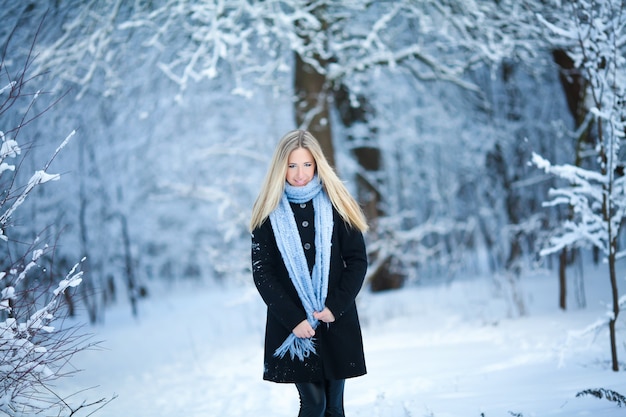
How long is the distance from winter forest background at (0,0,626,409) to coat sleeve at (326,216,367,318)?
1.50 metres

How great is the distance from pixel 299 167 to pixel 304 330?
2.71 feet

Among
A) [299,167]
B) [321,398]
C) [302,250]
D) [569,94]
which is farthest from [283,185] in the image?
[569,94]

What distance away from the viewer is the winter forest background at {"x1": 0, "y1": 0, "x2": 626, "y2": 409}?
13.3 ft

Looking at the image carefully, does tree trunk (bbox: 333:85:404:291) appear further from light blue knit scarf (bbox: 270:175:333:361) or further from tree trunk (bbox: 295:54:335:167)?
light blue knit scarf (bbox: 270:175:333:361)

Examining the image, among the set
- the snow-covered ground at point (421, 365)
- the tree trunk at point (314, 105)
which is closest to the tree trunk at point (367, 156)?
the snow-covered ground at point (421, 365)

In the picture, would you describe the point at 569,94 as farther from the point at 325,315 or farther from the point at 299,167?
the point at 325,315

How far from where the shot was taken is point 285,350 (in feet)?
8.36

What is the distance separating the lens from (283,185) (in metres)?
2.71

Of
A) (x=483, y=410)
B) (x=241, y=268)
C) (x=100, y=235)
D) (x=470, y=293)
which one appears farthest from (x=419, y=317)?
(x=100, y=235)

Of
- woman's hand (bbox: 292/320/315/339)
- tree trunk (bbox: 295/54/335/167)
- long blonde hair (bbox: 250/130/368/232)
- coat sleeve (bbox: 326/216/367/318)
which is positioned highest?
tree trunk (bbox: 295/54/335/167)

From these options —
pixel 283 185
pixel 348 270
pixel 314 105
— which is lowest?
pixel 348 270

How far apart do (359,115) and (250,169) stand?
12.1 ft

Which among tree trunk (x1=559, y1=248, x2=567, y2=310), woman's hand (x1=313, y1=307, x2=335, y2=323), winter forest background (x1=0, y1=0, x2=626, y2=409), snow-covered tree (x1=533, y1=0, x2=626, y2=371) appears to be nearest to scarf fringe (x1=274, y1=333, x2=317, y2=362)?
woman's hand (x1=313, y1=307, x2=335, y2=323)

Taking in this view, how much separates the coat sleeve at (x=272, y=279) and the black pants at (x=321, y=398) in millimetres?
330
